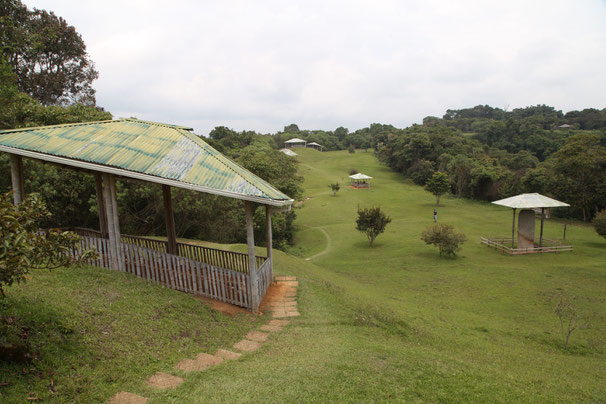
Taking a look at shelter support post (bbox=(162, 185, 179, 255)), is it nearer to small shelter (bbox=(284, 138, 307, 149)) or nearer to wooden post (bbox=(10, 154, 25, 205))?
wooden post (bbox=(10, 154, 25, 205))

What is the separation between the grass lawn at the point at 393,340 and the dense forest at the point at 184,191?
774cm

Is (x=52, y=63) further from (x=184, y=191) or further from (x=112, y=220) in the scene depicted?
(x=112, y=220)

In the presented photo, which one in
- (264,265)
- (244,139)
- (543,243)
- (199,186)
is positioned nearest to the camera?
(199,186)

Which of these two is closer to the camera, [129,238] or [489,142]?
[129,238]

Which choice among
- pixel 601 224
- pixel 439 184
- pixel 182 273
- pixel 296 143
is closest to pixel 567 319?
pixel 182 273

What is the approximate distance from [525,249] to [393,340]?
18289 millimetres

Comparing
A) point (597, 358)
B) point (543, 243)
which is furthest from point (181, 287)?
point (543, 243)

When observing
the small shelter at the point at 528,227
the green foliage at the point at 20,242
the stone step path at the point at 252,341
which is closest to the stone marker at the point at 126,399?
the stone step path at the point at 252,341

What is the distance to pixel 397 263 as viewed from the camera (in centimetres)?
2100

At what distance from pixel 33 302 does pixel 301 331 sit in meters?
5.16

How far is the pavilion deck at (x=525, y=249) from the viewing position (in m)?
22.6

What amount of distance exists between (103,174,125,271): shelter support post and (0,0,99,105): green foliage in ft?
78.3

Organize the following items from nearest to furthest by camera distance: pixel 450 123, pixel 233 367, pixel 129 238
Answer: pixel 233 367
pixel 129 238
pixel 450 123

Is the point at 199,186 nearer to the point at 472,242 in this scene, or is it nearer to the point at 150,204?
the point at 150,204
